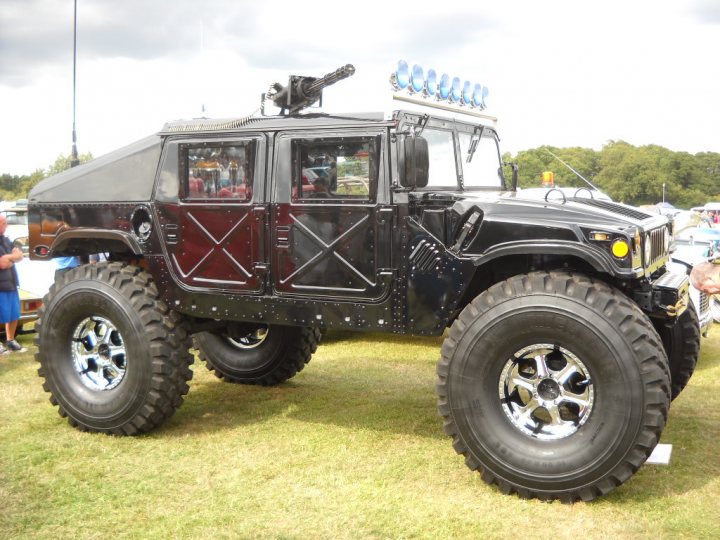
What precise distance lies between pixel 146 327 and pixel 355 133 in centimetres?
205

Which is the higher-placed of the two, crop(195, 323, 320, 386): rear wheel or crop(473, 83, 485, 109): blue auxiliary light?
crop(473, 83, 485, 109): blue auxiliary light

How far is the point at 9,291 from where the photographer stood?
8391mm

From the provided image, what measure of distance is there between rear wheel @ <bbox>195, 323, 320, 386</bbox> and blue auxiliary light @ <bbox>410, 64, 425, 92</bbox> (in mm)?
2477

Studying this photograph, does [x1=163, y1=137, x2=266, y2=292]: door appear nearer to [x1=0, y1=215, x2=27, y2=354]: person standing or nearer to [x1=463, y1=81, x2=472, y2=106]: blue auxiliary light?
[x1=463, y1=81, x2=472, y2=106]: blue auxiliary light

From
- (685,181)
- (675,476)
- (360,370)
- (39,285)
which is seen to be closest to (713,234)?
(360,370)

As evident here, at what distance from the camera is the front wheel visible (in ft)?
13.5

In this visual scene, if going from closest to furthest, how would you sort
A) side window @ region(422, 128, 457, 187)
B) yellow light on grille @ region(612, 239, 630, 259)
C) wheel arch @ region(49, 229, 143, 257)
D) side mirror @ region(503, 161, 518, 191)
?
yellow light on grille @ region(612, 239, 630, 259)
side window @ region(422, 128, 457, 187)
wheel arch @ region(49, 229, 143, 257)
side mirror @ region(503, 161, 518, 191)

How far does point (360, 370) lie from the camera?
25.4ft

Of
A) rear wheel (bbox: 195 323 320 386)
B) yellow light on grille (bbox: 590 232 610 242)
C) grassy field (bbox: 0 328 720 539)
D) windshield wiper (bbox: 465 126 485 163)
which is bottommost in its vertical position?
grassy field (bbox: 0 328 720 539)

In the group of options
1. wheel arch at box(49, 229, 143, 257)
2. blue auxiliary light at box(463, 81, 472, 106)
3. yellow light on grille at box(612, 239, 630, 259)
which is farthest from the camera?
blue auxiliary light at box(463, 81, 472, 106)

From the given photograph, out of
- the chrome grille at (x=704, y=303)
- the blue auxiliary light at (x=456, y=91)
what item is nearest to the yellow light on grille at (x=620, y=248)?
the blue auxiliary light at (x=456, y=91)

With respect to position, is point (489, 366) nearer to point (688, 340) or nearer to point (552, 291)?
point (552, 291)

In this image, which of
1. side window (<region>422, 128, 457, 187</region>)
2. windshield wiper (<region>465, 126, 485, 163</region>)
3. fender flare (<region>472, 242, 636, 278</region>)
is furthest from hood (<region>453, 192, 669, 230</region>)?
windshield wiper (<region>465, 126, 485, 163</region>)

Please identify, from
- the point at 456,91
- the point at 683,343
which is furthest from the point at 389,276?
the point at 683,343
